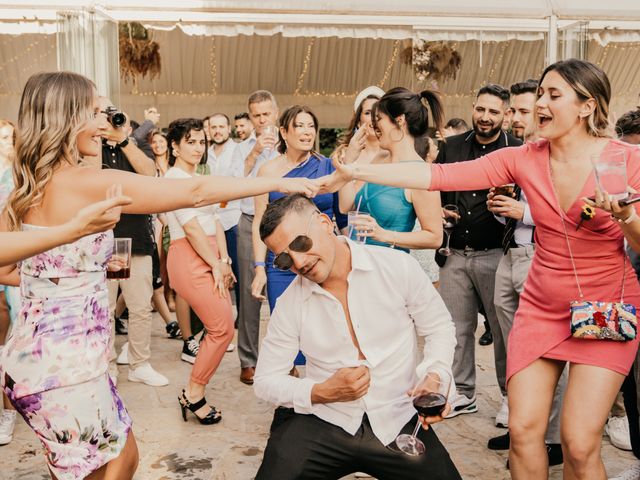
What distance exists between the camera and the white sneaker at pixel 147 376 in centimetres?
528

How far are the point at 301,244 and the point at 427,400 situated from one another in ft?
2.26

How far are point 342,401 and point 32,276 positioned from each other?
1.14 meters

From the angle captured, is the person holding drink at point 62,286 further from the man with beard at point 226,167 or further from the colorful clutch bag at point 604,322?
the man with beard at point 226,167

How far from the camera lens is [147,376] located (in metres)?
5.30

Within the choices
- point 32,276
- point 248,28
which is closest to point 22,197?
point 32,276

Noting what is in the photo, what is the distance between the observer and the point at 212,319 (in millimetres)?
4434

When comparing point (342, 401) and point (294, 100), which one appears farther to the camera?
point (294, 100)

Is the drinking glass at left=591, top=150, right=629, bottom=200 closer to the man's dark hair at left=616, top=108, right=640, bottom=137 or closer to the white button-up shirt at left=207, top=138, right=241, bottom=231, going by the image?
the man's dark hair at left=616, top=108, right=640, bottom=137

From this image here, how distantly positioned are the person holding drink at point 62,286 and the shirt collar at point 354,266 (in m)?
0.60

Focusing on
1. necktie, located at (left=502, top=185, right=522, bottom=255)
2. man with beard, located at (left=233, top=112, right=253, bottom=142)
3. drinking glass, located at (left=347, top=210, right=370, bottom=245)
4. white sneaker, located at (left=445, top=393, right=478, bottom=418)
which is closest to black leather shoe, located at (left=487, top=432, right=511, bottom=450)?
white sneaker, located at (left=445, top=393, right=478, bottom=418)

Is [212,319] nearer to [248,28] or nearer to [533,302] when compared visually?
[533,302]

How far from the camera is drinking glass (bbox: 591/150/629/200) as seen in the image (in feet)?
7.89

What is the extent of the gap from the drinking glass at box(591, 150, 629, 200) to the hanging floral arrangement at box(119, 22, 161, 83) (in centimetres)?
914

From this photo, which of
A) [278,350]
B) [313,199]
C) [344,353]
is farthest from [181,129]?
[344,353]
